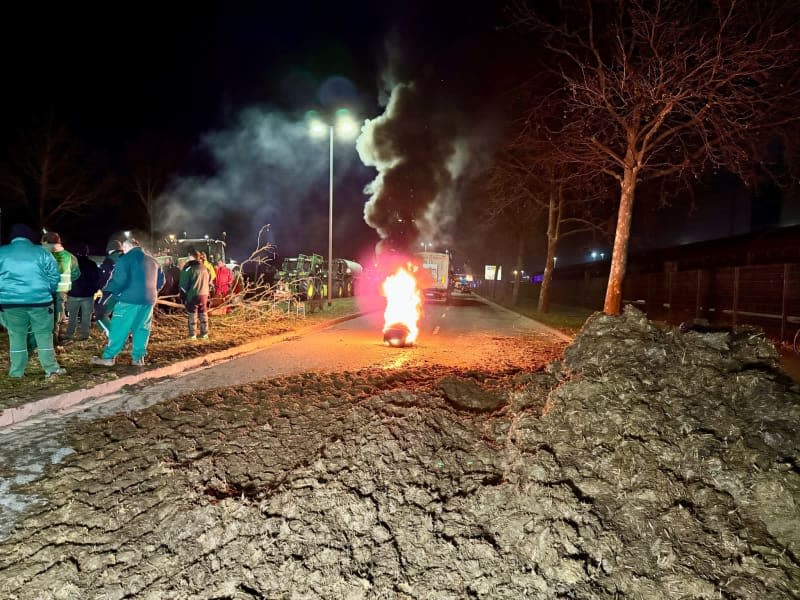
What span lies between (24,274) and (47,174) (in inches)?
884

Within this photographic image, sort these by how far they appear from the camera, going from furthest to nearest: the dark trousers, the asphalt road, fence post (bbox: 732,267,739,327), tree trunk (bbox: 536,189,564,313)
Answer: tree trunk (bbox: 536,189,564,313) → fence post (bbox: 732,267,739,327) → the dark trousers → the asphalt road

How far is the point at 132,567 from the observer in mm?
2609

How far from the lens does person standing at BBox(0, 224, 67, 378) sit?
572 cm

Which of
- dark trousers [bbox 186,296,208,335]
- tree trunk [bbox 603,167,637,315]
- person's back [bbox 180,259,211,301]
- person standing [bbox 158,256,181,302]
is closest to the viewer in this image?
person's back [bbox 180,259,211,301]

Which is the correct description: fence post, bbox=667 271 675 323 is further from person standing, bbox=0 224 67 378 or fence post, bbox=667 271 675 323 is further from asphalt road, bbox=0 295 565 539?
person standing, bbox=0 224 67 378

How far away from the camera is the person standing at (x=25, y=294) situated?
572 cm

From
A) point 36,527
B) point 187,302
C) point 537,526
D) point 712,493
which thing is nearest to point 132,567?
point 36,527

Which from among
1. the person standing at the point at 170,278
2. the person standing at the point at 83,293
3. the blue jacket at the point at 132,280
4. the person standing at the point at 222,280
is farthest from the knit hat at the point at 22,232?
the person standing at the point at 170,278

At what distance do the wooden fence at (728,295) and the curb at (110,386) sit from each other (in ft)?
39.6

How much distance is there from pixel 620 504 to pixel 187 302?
361 inches

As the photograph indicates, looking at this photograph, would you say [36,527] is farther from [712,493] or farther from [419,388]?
[712,493]

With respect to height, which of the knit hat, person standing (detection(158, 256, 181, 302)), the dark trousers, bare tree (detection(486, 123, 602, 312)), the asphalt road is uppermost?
bare tree (detection(486, 123, 602, 312))

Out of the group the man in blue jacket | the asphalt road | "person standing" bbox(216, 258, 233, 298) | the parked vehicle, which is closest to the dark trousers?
the asphalt road

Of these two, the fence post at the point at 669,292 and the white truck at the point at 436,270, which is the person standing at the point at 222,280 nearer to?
the fence post at the point at 669,292
